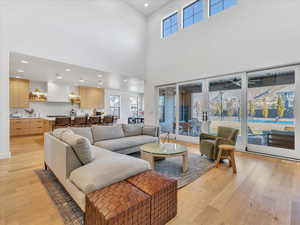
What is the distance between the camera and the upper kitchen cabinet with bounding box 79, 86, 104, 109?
26.0 ft

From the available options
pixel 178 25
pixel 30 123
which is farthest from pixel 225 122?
pixel 30 123

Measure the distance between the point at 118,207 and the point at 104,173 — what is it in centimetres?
45

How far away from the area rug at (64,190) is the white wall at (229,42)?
2.98 meters

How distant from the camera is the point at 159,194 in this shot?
1.40 m

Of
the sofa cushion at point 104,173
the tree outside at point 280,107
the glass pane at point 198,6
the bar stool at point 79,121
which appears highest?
the glass pane at point 198,6

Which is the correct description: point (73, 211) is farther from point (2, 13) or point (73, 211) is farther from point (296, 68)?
point (296, 68)

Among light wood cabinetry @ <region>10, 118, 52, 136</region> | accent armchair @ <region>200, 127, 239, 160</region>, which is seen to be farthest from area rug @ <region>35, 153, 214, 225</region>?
light wood cabinetry @ <region>10, 118, 52, 136</region>

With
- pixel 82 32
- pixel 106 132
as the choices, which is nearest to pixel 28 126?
pixel 82 32

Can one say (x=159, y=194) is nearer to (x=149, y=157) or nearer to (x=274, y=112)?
(x=149, y=157)

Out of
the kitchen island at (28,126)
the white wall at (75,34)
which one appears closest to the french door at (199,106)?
the white wall at (75,34)

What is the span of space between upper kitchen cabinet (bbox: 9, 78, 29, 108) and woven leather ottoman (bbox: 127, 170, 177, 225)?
7.34 meters

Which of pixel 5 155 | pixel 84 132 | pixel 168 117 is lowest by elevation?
pixel 5 155

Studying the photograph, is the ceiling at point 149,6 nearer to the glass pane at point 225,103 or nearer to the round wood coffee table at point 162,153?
the glass pane at point 225,103

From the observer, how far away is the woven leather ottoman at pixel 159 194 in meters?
1.38
